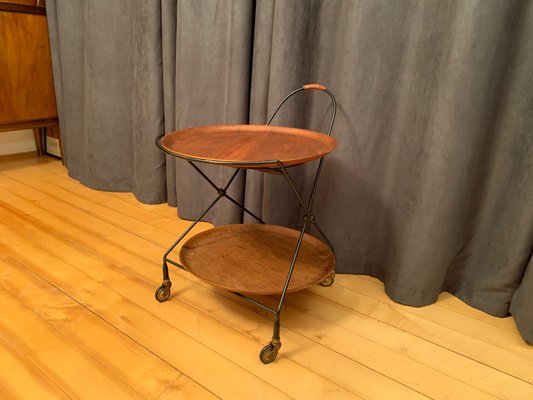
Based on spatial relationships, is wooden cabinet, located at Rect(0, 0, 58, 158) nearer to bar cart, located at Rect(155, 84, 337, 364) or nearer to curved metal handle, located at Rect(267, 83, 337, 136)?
bar cart, located at Rect(155, 84, 337, 364)

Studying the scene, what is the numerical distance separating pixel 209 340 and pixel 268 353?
0.18m

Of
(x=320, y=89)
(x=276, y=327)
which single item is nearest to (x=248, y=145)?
(x=320, y=89)

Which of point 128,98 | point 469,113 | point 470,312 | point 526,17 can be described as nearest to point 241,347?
point 470,312

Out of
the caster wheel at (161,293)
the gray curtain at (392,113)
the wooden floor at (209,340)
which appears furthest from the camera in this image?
the caster wheel at (161,293)

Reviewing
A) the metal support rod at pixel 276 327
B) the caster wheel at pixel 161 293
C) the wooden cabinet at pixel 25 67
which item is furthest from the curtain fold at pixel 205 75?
the wooden cabinet at pixel 25 67

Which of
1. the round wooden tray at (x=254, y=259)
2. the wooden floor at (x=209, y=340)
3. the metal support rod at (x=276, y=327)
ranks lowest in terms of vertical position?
the wooden floor at (x=209, y=340)

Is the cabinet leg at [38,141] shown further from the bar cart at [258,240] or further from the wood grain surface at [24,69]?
the bar cart at [258,240]

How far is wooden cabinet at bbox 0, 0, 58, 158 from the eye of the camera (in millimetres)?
2039

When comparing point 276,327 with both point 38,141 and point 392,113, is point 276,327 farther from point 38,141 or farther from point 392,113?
point 38,141

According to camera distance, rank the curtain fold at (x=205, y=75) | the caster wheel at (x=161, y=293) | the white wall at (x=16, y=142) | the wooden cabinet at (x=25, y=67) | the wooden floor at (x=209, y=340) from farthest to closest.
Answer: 1. the white wall at (x=16, y=142)
2. the wooden cabinet at (x=25, y=67)
3. the curtain fold at (x=205, y=75)
4. the caster wheel at (x=161, y=293)
5. the wooden floor at (x=209, y=340)

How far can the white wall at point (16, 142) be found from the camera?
251cm

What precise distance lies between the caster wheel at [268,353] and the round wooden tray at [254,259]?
0.45 feet

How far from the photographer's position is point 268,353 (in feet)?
3.37

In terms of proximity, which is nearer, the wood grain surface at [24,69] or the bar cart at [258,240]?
the bar cart at [258,240]
